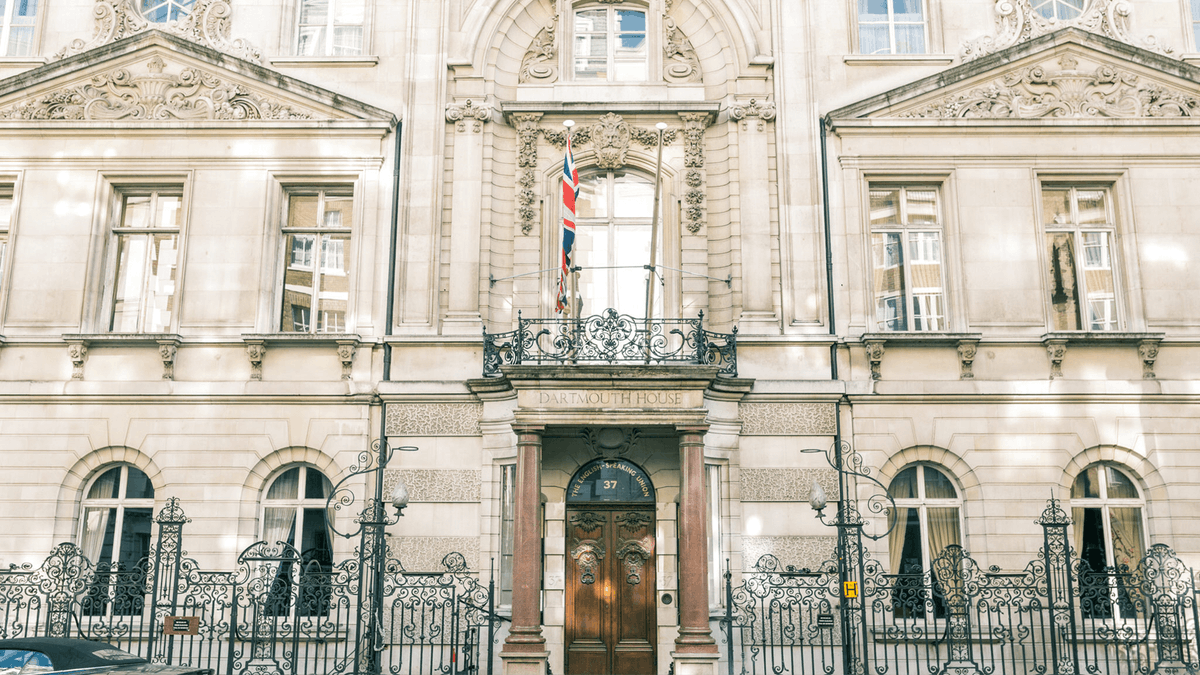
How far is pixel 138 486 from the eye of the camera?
54.9 feet

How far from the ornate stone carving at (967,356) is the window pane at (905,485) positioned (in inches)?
66.7

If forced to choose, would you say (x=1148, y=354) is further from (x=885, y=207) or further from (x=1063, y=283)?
(x=885, y=207)

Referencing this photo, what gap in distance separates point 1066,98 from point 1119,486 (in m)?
6.57

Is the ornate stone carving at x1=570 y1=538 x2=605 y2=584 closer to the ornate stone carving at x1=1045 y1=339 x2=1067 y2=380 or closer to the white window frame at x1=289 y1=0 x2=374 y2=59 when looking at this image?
the ornate stone carving at x1=1045 y1=339 x2=1067 y2=380

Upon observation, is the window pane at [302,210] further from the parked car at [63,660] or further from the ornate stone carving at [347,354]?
the parked car at [63,660]

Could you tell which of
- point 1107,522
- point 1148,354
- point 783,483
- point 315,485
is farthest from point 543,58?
point 1107,522

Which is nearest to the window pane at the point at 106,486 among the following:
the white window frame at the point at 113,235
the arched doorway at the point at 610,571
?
the white window frame at the point at 113,235

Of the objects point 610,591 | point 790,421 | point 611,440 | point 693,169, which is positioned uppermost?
point 693,169

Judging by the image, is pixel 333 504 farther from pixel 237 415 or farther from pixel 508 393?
pixel 508 393

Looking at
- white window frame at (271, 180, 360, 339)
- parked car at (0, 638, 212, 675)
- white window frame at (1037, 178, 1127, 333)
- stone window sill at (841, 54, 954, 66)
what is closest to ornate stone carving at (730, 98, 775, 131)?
stone window sill at (841, 54, 954, 66)

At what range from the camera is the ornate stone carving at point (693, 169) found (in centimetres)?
1736

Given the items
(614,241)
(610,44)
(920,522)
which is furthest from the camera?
(610,44)

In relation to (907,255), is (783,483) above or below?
below

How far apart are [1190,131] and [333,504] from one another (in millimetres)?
15508
